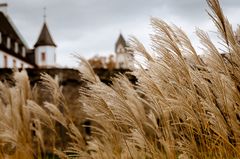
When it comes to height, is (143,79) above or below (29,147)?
above

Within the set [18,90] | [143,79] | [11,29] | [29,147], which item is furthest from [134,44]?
[11,29]

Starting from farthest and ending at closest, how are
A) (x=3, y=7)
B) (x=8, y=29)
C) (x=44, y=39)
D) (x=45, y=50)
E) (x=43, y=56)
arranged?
(x=44, y=39) → (x=45, y=50) → (x=43, y=56) → (x=3, y=7) → (x=8, y=29)

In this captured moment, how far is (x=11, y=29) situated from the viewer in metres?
43.7

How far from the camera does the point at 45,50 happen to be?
172 ft

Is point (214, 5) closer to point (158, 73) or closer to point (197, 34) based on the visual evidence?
point (197, 34)

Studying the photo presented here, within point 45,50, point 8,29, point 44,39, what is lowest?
point 45,50

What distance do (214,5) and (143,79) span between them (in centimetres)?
53

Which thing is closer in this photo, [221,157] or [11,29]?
[221,157]

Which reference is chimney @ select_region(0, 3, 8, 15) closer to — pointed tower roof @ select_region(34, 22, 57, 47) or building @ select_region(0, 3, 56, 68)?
building @ select_region(0, 3, 56, 68)

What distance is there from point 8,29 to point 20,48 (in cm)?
245

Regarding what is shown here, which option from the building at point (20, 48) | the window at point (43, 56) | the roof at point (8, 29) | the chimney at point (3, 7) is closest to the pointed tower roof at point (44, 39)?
the building at point (20, 48)

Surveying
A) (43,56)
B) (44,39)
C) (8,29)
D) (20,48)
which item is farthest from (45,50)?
(8,29)

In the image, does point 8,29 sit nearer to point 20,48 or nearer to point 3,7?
point 20,48

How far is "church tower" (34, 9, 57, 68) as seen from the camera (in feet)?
169
